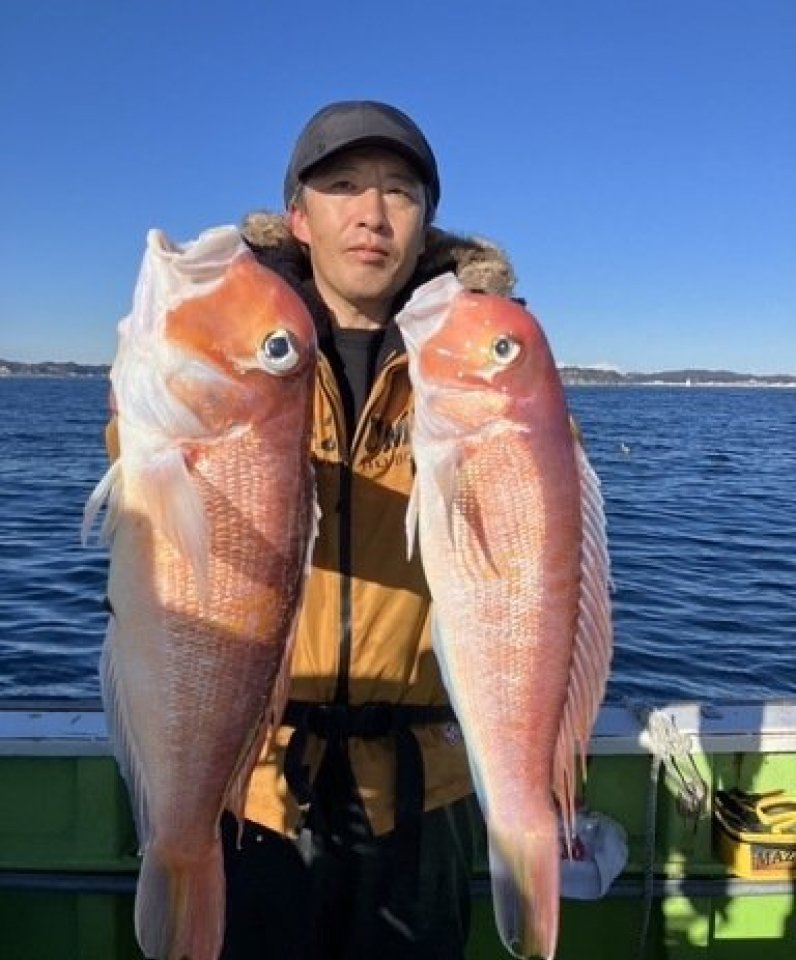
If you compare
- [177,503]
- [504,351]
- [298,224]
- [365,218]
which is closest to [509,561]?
[504,351]

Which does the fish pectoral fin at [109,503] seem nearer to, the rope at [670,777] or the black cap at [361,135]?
the black cap at [361,135]

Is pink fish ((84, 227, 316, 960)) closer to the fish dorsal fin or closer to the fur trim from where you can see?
the fish dorsal fin

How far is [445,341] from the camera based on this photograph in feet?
8.15

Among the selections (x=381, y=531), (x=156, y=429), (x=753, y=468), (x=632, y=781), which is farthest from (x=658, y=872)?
(x=753, y=468)

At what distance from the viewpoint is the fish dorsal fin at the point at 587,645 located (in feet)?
8.26

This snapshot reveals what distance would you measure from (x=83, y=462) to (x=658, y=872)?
27388mm

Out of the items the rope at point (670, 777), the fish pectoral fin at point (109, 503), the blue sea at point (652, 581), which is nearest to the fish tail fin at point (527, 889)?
the fish pectoral fin at point (109, 503)

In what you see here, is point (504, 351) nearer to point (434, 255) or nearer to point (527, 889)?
point (434, 255)

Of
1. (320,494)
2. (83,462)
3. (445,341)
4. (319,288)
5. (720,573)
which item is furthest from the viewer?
(83,462)

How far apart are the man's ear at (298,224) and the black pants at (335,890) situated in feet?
5.08

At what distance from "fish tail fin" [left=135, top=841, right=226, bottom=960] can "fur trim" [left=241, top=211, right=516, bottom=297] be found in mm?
1625

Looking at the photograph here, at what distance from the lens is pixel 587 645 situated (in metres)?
2.55

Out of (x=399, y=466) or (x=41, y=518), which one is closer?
(x=399, y=466)

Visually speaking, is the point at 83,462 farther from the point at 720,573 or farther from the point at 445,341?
the point at 445,341
